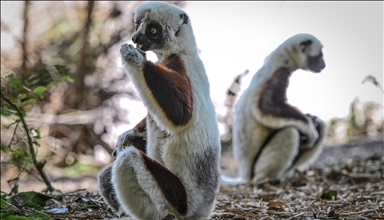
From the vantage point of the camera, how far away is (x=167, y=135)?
348cm

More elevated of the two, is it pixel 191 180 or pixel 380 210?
pixel 191 180

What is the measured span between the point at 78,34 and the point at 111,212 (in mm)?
6549

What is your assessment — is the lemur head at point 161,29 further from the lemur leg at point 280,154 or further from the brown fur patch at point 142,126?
the lemur leg at point 280,154

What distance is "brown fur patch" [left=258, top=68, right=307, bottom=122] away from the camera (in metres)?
7.63

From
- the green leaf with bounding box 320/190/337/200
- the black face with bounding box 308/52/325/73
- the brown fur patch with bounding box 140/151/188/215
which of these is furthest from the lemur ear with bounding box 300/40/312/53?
the brown fur patch with bounding box 140/151/188/215

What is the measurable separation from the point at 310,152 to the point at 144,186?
5413mm

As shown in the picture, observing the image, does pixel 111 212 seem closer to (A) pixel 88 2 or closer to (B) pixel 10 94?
(B) pixel 10 94

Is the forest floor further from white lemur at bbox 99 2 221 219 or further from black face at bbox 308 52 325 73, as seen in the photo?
black face at bbox 308 52 325 73

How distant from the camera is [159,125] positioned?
129 inches

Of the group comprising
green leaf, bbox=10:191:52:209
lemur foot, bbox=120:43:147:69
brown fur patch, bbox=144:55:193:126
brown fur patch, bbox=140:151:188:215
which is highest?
lemur foot, bbox=120:43:147:69

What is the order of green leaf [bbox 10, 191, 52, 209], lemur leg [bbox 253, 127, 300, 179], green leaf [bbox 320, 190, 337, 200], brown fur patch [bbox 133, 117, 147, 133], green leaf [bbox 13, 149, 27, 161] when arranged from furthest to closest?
lemur leg [bbox 253, 127, 300, 179]
green leaf [bbox 320, 190, 337, 200]
green leaf [bbox 13, 149, 27, 161]
green leaf [bbox 10, 191, 52, 209]
brown fur patch [bbox 133, 117, 147, 133]

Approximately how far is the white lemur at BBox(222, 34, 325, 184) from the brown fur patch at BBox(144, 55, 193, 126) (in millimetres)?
4460

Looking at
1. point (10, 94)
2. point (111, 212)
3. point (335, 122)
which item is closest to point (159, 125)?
point (111, 212)

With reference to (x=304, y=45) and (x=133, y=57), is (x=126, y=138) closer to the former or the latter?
(x=133, y=57)
